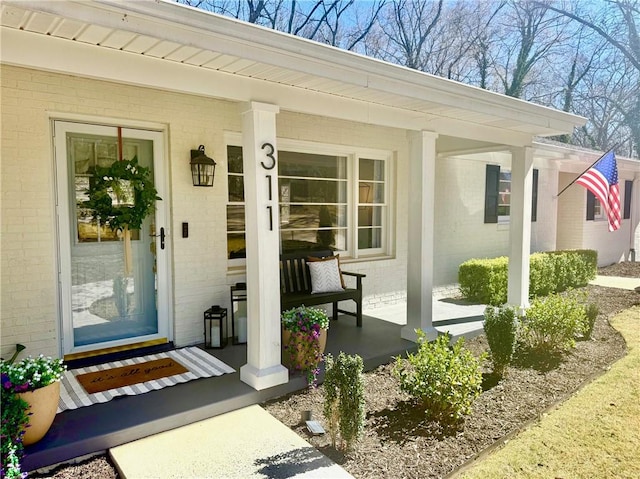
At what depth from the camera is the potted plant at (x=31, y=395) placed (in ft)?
8.83

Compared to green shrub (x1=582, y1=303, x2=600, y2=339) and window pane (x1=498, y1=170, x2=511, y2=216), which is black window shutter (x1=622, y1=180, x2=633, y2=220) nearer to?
window pane (x1=498, y1=170, x2=511, y2=216)

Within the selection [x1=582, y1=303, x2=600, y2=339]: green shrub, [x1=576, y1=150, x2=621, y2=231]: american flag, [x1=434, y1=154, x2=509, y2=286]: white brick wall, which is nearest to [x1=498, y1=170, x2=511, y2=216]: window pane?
[x1=434, y1=154, x2=509, y2=286]: white brick wall

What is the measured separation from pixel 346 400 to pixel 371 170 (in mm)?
4331

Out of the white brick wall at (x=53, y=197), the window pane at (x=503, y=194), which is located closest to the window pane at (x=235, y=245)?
the white brick wall at (x=53, y=197)

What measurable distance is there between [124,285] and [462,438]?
3485 mm

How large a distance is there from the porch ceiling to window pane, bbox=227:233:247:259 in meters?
2.18

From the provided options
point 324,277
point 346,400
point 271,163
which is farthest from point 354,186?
point 346,400

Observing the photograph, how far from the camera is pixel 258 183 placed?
3672 mm

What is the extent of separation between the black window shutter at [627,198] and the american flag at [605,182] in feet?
22.7

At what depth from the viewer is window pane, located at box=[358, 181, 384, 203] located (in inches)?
261

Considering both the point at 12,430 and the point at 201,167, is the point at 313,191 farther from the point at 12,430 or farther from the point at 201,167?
the point at 12,430

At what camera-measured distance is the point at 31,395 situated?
2854mm

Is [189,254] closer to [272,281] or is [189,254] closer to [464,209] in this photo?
[272,281]

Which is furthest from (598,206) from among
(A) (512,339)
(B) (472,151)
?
(A) (512,339)
